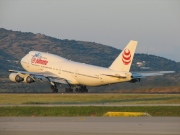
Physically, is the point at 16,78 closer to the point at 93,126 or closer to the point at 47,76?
the point at 47,76

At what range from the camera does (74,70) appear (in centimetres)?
7550

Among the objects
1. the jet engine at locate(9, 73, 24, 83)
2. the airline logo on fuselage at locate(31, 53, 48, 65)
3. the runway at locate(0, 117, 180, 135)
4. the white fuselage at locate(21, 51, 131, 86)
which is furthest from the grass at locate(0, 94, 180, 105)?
the airline logo on fuselage at locate(31, 53, 48, 65)

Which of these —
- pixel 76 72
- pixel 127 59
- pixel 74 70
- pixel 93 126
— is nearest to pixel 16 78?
pixel 74 70

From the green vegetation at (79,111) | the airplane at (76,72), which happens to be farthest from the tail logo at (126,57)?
the green vegetation at (79,111)

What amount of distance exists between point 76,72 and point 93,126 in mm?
46762

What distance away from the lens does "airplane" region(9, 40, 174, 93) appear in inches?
2729

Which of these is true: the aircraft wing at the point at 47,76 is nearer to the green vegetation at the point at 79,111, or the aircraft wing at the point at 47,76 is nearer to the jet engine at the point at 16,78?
the jet engine at the point at 16,78

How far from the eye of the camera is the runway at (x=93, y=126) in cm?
2559

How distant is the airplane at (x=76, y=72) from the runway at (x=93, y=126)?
120 ft

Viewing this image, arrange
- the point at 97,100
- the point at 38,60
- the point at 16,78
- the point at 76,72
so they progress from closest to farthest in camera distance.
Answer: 1. the point at 97,100
2. the point at 76,72
3. the point at 16,78
4. the point at 38,60

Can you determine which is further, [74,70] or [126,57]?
[74,70]

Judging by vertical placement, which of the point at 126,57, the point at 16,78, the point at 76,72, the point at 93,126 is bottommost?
the point at 93,126

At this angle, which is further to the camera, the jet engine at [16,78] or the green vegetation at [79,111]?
the jet engine at [16,78]

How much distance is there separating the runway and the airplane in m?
36.6
